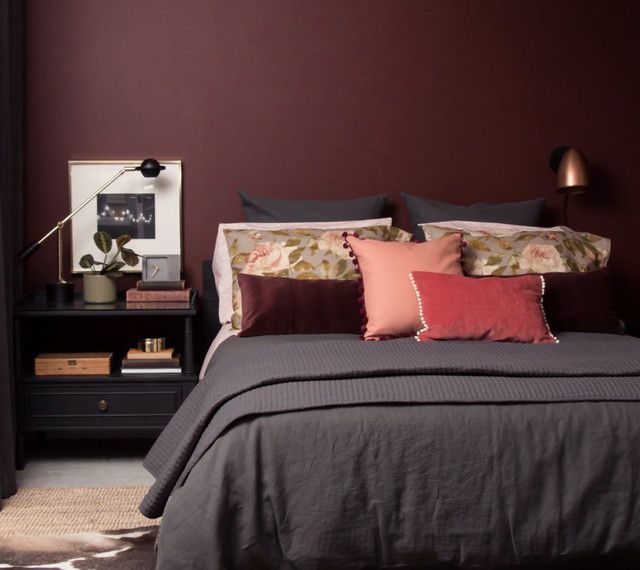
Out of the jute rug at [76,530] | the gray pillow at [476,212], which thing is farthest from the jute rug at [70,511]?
the gray pillow at [476,212]

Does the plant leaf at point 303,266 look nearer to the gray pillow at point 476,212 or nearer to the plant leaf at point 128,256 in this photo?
the gray pillow at point 476,212

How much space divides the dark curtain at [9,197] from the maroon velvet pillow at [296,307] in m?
0.92

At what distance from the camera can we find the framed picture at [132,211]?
404 centimetres

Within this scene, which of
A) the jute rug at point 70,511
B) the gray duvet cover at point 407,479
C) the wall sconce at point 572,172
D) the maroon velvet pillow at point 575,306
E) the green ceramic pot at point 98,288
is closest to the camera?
the gray duvet cover at point 407,479

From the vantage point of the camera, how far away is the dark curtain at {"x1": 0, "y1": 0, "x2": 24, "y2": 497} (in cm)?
324

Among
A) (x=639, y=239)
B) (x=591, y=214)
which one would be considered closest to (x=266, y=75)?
(x=591, y=214)

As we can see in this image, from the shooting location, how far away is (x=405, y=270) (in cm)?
326

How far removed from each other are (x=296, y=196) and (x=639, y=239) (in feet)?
5.72

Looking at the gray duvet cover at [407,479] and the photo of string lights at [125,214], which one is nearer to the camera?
the gray duvet cover at [407,479]

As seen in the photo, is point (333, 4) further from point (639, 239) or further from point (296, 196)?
point (639, 239)

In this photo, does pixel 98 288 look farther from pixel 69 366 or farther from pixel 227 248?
pixel 227 248

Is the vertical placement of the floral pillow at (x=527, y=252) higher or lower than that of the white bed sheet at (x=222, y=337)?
higher

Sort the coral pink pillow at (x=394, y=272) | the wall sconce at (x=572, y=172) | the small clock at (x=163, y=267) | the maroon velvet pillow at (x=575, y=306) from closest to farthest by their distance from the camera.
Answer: the coral pink pillow at (x=394, y=272), the maroon velvet pillow at (x=575, y=306), the small clock at (x=163, y=267), the wall sconce at (x=572, y=172)

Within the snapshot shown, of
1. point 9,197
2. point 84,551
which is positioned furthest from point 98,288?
point 84,551
